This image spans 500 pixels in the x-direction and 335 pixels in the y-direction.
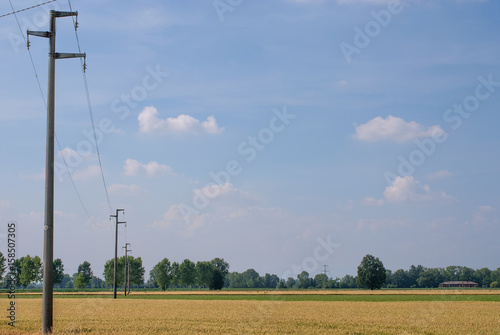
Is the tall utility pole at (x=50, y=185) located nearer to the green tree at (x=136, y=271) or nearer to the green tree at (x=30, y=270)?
the green tree at (x=30, y=270)

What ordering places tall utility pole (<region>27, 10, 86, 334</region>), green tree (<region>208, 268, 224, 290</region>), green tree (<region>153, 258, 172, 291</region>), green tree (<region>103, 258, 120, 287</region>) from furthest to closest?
green tree (<region>153, 258, 172, 291</region>) < green tree (<region>103, 258, 120, 287</region>) < green tree (<region>208, 268, 224, 290</region>) < tall utility pole (<region>27, 10, 86, 334</region>)

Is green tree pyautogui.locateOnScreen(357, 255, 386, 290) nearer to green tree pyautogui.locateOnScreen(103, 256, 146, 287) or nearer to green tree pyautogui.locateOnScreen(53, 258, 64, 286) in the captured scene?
green tree pyautogui.locateOnScreen(103, 256, 146, 287)

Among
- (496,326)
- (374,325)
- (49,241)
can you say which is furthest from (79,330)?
(496,326)

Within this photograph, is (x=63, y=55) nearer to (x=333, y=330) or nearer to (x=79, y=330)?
(x=79, y=330)

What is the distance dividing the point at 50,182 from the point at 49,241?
217 cm

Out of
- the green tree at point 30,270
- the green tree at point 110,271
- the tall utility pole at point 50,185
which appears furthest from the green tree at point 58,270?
the tall utility pole at point 50,185

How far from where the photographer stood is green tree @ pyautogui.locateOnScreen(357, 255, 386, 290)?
162 m

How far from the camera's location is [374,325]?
93.7 ft

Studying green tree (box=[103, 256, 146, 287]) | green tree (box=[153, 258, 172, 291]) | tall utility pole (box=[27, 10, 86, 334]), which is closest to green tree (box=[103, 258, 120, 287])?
green tree (box=[103, 256, 146, 287])

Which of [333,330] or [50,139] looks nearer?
[50,139]

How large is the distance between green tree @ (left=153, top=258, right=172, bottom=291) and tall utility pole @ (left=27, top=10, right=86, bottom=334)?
179129 millimetres

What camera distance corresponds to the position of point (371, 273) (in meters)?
162

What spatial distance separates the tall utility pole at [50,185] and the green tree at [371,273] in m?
153

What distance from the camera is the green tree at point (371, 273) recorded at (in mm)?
162375
